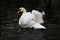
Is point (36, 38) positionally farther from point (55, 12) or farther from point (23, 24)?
point (55, 12)

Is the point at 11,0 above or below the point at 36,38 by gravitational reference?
above

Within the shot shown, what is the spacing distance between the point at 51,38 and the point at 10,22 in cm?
388

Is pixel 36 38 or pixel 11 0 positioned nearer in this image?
pixel 36 38

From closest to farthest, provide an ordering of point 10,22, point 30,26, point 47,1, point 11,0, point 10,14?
point 30,26, point 10,22, point 10,14, point 47,1, point 11,0

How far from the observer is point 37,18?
701 inches

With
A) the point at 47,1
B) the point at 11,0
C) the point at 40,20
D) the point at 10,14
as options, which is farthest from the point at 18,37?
the point at 11,0

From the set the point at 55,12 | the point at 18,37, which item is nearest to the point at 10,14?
the point at 55,12

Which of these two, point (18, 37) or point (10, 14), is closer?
point (18, 37)

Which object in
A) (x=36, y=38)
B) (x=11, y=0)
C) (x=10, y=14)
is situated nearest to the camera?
(x=36, y=38)

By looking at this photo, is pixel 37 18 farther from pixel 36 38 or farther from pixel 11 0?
pixel 11 0

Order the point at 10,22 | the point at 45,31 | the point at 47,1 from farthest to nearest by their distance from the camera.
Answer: the point at 47,1 → the point at 10,22 → the point at 45,31

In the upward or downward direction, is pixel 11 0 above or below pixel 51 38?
above

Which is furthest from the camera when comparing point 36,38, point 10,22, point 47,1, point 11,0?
point 11,0

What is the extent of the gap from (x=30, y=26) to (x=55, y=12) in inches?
199
